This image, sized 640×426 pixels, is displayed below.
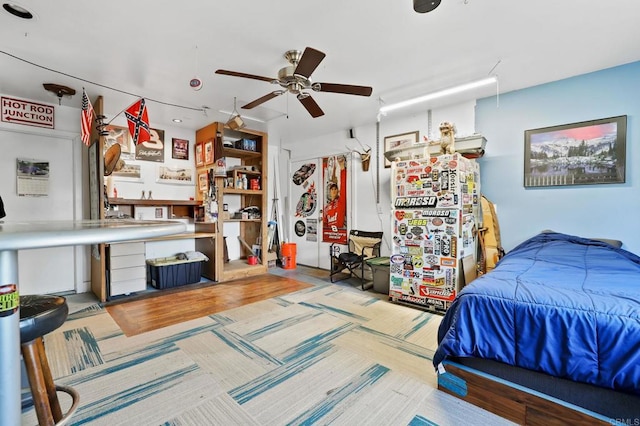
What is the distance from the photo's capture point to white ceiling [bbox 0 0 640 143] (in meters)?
2.18

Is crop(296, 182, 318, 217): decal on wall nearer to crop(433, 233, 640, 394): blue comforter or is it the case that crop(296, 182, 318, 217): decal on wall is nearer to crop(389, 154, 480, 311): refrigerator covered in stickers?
crop(389, 154, 480, 311): refrigerator covered in stickers

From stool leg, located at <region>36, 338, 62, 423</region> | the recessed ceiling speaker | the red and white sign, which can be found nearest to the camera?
stool leg, located at <region>36, 338, 62, 423</region>

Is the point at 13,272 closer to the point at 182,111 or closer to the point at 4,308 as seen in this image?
the point at 4,308

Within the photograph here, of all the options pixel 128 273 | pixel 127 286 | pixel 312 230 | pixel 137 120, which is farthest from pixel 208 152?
pixel 312 230

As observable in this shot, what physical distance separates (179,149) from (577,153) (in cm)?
575

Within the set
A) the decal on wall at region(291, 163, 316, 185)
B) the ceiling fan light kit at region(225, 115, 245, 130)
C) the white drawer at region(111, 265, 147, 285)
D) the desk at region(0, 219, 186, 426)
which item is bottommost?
the white drawer at region(111, 265, 147, 285)

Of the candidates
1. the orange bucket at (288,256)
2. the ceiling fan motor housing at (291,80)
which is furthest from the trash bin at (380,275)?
the ceiling fan motor housing at (291,80)

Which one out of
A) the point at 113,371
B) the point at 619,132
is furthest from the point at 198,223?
the point at 619,132

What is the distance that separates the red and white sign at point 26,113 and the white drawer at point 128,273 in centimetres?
223

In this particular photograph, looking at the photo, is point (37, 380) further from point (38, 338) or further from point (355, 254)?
point (355, 254)

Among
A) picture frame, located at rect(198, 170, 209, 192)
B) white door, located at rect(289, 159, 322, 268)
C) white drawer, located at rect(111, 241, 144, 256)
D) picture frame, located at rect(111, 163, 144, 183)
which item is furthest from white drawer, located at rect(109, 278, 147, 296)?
white door, located at rect(289, 159, 322, 268)

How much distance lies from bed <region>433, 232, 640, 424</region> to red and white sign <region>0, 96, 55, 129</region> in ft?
17.9

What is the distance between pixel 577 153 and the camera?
3246 millimetres

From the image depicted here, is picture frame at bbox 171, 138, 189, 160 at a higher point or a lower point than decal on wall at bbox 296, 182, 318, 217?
higher
